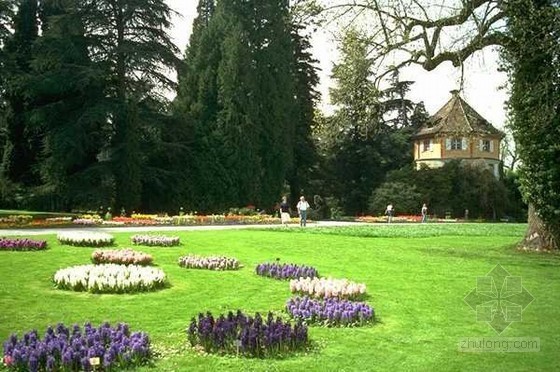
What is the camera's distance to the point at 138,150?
1259 inches

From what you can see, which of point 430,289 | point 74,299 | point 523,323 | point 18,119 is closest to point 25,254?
point 74,299

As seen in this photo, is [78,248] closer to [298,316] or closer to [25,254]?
[25,254]

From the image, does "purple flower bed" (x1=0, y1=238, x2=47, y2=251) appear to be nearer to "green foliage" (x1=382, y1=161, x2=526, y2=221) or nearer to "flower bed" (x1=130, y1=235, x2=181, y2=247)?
"flower bed" (x1=130, y1=235, x2=181, y2=247)

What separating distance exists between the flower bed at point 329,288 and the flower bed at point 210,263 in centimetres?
304

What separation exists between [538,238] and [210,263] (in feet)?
35.1

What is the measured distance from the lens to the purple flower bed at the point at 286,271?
11.0 meters

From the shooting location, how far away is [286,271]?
1116cm

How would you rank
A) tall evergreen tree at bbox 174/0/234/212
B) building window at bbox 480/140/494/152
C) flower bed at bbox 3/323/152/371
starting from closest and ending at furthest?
flower bed at bbox 3/323/152/371 → tall evergreen tree at bbox 174/0/234/212 → building window at bbox 480/140/494/152

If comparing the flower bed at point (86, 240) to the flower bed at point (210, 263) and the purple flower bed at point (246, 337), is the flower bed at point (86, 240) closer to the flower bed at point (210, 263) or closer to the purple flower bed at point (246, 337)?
the flower bed at point (210, 263)

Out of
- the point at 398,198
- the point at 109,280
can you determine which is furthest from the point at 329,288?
the point at 398,198

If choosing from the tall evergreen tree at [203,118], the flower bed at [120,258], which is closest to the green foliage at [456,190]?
the tall evergreen tree at [203,118]

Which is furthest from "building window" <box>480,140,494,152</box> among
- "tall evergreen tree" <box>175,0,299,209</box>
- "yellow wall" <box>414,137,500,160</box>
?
"tall evergreen tree" <box>175,0,299,209</box>

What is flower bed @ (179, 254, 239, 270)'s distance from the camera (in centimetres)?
1220

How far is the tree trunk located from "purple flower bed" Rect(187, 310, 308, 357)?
13284mm
